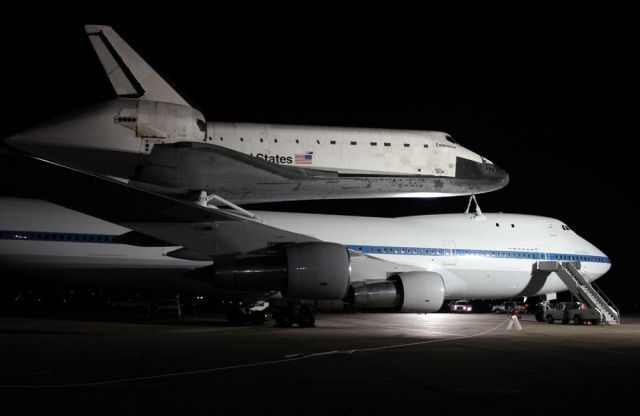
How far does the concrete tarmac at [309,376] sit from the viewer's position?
19.7 ft

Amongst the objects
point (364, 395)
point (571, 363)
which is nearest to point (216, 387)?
point (364, 395)

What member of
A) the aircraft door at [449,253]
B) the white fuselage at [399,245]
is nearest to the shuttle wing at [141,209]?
the white fuselage at [399,245]

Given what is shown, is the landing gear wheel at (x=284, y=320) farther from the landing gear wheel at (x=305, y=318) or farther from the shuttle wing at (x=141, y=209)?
the shuttle wing at (x=141, y=209)

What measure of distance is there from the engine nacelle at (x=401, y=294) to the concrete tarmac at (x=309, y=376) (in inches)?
69.5

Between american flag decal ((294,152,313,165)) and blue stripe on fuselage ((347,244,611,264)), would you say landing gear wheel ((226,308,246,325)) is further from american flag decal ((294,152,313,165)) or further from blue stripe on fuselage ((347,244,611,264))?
american flag decal ((294,152,313,165))

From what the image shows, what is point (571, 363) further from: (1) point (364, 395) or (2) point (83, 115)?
(2) point (83, 115)

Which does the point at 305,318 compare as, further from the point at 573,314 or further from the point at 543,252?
the point at 573,314

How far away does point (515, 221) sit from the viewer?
2291 cm

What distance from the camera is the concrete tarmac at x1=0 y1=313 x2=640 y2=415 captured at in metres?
5.99

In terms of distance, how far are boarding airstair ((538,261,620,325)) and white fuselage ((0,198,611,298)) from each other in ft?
1.28

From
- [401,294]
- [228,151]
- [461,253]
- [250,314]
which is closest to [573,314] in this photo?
[461,253]

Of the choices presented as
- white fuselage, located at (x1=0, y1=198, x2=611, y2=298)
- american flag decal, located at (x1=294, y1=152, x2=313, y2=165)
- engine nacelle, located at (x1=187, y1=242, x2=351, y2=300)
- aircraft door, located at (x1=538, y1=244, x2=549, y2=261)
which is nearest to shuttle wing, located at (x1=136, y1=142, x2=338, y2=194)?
american flag decal, located at (x1=294, y1=152, x2=313, y2=165)

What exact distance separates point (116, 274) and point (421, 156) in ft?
36.9

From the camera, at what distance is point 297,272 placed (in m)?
12.6
